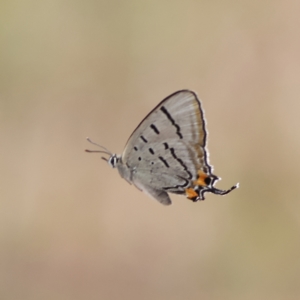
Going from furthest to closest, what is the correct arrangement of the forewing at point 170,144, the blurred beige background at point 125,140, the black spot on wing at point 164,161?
the blurred beige background at point 125,140 → the black spot on wing at point 164,161 → the forewing at point 170,144

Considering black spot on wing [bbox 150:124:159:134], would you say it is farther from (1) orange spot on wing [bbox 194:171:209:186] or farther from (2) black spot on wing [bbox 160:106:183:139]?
(1) orange spot on wing [bbox 194:171:209:186]

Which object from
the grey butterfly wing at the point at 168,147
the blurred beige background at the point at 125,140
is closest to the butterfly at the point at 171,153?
the grey butterfly wing at the point at 168,147

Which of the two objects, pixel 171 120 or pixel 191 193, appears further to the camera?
pixel 191 193

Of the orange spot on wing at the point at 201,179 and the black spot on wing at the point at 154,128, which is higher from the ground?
the black spot on wing at the point at 154,128

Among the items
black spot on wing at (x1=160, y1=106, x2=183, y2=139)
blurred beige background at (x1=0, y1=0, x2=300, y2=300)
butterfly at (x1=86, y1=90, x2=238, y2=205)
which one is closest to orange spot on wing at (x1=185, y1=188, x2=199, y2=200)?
butterfly at (x1=86, y1=90, x2=238, y2=205)

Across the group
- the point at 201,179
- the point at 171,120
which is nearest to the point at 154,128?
the point at 171,120

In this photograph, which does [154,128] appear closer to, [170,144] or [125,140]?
[170,144]

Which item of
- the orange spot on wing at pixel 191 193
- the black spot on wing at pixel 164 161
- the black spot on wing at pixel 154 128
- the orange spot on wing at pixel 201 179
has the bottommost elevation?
the orange spot on wing at pixel 191 193

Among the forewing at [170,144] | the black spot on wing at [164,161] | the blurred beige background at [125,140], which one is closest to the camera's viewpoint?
the forewing at [170,144]

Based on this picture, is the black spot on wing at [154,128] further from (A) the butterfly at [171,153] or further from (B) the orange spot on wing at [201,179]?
(B) the orange spot on wing at [201,179]
